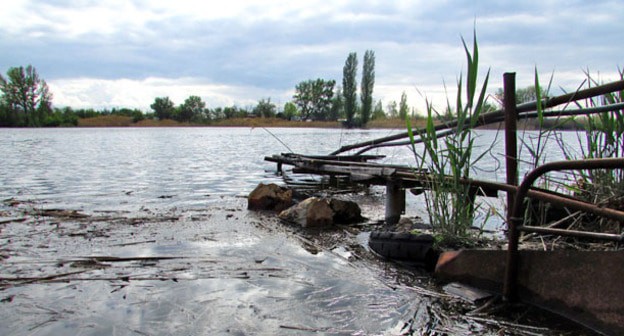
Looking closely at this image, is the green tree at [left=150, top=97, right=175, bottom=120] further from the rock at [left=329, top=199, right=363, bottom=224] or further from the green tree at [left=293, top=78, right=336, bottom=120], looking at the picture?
the rock at [left=329, top=199, right=363, bottom=224]

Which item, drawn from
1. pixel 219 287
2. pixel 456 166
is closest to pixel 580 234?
pixel 456 166

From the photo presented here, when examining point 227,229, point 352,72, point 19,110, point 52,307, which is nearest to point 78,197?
point 227,229

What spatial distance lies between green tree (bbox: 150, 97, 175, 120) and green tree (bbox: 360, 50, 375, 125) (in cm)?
4356

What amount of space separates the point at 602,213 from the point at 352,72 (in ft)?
262

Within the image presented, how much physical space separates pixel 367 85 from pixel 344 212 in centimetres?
7374

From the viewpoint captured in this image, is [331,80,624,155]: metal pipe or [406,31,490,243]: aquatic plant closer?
[331,80,624,155]: metal pipe

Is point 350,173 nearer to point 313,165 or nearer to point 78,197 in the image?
point 313,165

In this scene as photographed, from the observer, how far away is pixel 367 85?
77938mm

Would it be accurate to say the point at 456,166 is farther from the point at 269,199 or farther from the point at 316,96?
the point at 316,96

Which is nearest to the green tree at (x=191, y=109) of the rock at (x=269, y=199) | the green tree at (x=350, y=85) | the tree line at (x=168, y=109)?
the tree line at (x=168, y=109)

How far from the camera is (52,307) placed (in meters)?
3.19

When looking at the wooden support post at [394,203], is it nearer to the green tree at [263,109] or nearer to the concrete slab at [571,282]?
the concrete slab at [571,282]

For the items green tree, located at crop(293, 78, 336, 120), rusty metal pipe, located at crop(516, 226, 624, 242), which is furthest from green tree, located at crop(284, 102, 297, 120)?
rusty metal pipe, located at crop(516, 226, 624, 242)

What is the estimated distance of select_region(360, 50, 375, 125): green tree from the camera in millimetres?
77938
